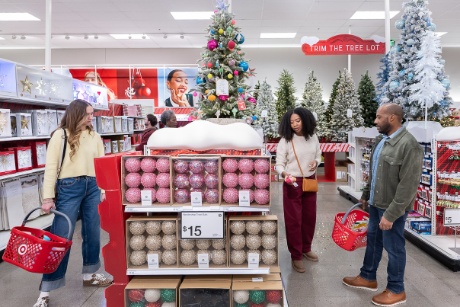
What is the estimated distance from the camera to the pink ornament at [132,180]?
251 centimetres

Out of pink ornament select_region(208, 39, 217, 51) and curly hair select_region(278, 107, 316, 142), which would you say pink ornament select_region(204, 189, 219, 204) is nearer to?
curly hair select_region(278, 107, 316, 142)

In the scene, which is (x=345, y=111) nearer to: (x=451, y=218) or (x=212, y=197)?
(x=451, y=218)

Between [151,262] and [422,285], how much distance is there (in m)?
2.59

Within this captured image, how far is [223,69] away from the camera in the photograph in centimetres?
543

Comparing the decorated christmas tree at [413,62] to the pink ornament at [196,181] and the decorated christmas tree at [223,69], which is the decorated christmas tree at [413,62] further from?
the pink ornament at [196,181]

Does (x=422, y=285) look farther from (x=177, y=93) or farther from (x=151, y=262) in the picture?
(x=177, y=93)

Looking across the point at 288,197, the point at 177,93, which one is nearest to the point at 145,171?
the point at 288,197

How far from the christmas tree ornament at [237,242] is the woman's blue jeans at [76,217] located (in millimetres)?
1530

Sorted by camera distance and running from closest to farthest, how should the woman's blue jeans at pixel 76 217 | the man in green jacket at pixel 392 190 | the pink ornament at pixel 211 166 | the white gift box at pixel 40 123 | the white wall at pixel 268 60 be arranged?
the pink ornament at pixel 211 166 → the man in green jacket at pixel 392 190 → the woman's blue jeans at pixel 76 217 → the white gift box at pixel 40 123 → the white wall at pixel 268 60

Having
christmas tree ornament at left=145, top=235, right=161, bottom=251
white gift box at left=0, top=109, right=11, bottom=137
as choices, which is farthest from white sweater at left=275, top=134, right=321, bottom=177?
white gift box at left=0, top=109, right=11, bottom=137

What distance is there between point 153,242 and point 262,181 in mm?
825

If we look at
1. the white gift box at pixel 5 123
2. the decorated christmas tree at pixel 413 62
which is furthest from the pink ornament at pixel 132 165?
the decorated christmas tree at pixel 413 62

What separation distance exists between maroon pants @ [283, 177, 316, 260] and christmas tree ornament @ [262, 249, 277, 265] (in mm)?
1397

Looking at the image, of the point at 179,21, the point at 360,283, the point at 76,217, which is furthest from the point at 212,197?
the point at 179,21
